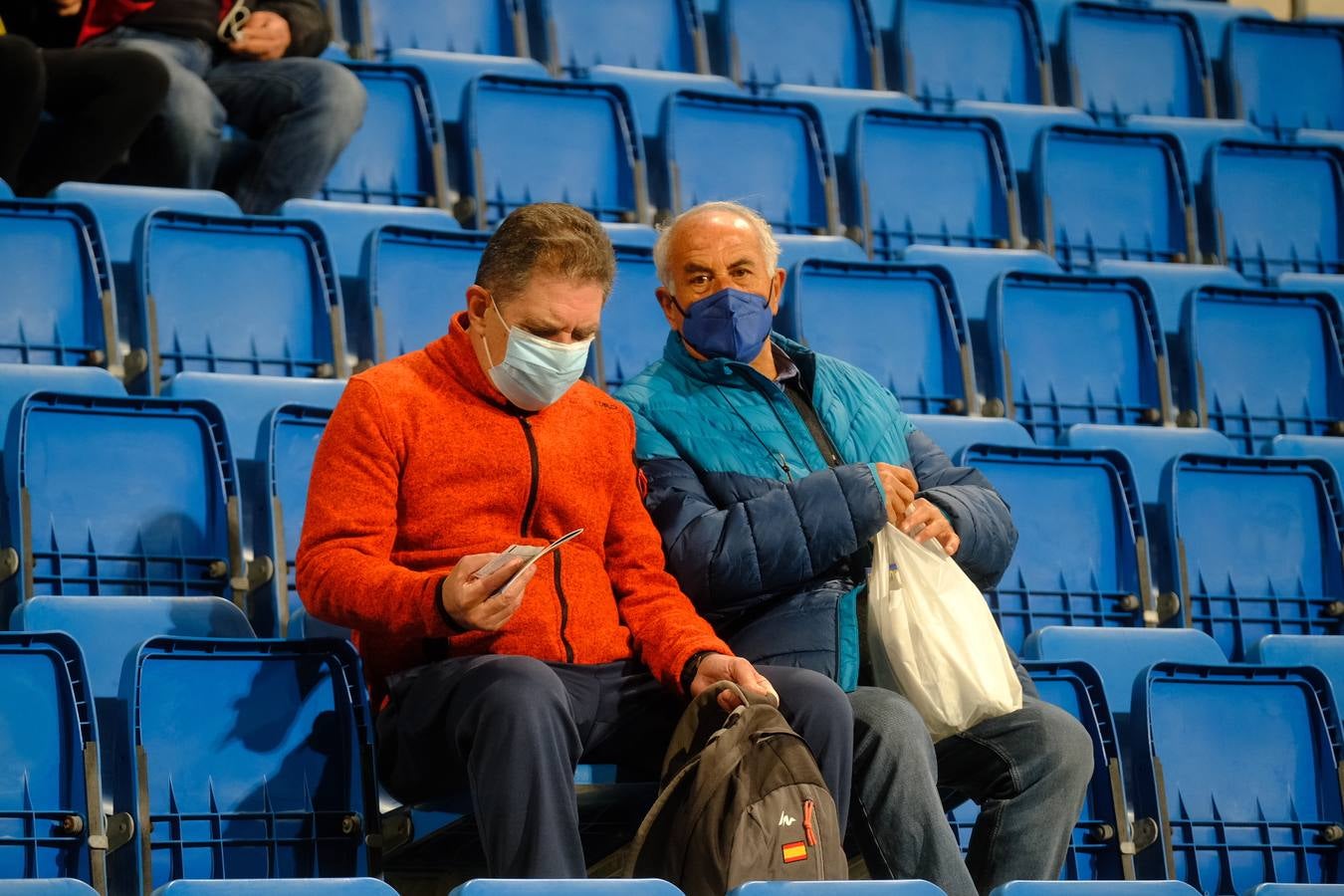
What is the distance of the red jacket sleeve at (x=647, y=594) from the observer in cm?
217

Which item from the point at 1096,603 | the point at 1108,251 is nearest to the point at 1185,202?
the point at 1108,251

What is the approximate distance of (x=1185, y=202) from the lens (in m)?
4.26

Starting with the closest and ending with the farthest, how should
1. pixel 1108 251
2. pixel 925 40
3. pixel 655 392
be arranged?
1. pixel 655 392
2. pixel 1108 251
3. pixel 925 40

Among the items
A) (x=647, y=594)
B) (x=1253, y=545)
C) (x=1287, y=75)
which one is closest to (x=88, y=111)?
(x=647, y=594)

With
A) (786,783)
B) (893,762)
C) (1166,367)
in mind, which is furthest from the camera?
(1166,367)

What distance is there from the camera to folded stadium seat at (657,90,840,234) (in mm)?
3928

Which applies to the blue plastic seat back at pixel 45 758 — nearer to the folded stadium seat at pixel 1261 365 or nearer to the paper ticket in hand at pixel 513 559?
the paper ticket in hand at pixel 513 559

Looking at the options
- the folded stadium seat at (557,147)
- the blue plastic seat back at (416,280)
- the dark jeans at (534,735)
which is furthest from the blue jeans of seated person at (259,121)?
the dark jeans at (534,735)

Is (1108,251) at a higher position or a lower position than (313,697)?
higher

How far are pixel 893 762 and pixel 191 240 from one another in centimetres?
161

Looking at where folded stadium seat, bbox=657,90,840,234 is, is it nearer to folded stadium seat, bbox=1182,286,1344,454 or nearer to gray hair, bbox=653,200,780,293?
folded stadium seat, bbox=1182,286,1344,454

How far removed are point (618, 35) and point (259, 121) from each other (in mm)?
1164

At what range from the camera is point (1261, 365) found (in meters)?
3.75

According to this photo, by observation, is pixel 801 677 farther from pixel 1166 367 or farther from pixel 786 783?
pixel 1166 367
